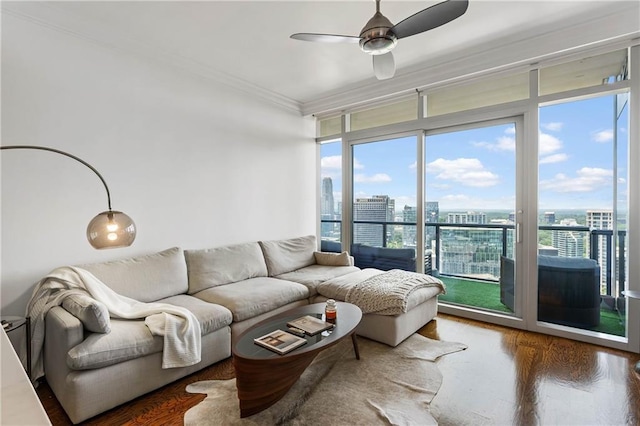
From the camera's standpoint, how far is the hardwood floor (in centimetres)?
192

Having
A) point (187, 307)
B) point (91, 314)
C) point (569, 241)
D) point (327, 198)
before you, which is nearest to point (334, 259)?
point (327, 198)

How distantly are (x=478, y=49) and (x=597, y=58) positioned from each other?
0.99 m

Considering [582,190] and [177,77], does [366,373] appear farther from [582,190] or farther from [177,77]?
[177,77]

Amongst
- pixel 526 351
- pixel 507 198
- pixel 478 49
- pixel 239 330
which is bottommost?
pixel 526 351

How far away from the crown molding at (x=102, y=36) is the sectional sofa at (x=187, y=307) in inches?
74.4

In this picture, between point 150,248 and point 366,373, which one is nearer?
point 366,373

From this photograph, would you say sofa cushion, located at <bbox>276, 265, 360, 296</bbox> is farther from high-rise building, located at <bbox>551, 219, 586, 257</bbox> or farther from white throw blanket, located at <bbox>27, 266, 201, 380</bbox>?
high-rise building, located at <bbox>551, 219, 586, 257</bbox>

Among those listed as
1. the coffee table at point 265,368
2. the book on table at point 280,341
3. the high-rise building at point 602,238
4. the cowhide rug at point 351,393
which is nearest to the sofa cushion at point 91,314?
the cowhide rug at point 351,393

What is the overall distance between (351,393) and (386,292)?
Answer: 3.25 ft

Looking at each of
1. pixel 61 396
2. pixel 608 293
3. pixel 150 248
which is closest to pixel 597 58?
pixel 608 293

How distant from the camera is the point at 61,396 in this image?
1.96 metres

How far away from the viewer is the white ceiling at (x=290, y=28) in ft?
8.09

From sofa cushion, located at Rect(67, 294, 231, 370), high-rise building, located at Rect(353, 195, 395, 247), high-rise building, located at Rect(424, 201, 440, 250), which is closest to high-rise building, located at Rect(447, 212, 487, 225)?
high-rise building, located at Rect(424, 201, 440, 250)

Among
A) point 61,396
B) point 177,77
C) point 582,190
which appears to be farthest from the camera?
point 177,77
